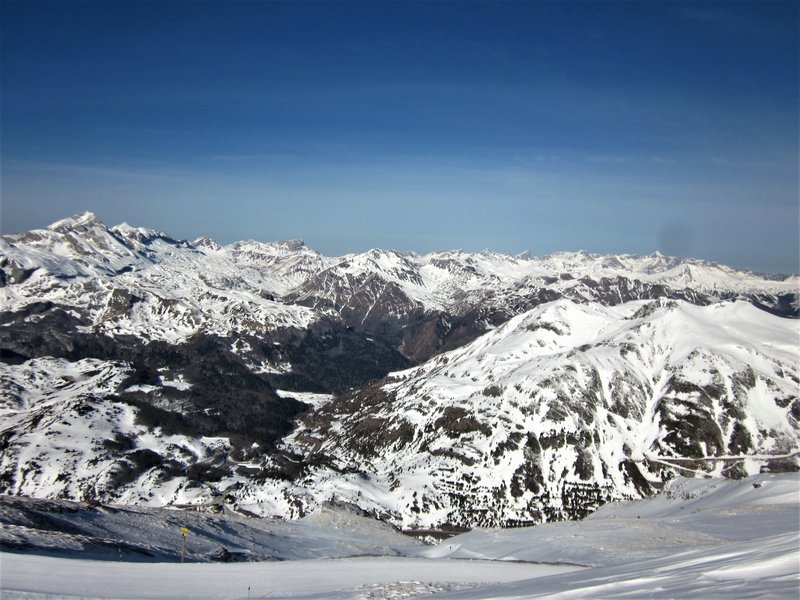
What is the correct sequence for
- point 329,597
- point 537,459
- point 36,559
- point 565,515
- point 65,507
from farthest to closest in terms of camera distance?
1. point 537,459
2. point 565,515
3. point 65,507
4. point 36,559
5. point 329,597

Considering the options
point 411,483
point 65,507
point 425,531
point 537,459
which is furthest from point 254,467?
point 65,507

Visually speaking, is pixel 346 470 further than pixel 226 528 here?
Yes

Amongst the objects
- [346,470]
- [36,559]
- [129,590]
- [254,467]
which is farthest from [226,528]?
[254,467]

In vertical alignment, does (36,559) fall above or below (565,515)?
above

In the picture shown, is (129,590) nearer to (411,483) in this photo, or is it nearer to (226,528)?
(226,528)

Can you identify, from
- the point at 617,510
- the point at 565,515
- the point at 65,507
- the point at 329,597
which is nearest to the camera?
the point at 329,597

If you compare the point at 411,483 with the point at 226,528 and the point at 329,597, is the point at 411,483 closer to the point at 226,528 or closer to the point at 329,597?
the point at 226,528
